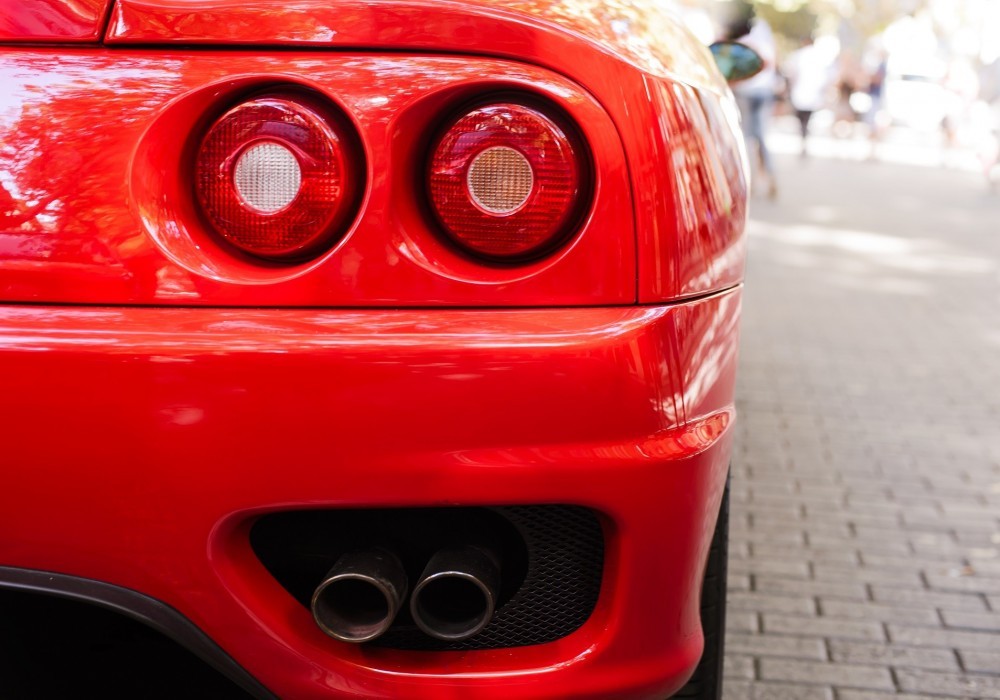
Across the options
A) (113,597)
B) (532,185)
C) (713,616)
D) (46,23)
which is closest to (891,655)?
(713,616)

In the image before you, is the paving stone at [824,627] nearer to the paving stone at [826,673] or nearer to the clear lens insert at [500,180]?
the paving stone at [826,673]

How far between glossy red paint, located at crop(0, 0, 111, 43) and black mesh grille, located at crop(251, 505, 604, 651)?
0.66 m

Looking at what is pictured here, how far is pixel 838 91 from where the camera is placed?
2427 cm

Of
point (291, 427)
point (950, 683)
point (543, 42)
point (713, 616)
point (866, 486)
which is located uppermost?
point (543, 42)

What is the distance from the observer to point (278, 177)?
134 cm

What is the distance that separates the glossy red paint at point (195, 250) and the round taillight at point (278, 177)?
29 mm

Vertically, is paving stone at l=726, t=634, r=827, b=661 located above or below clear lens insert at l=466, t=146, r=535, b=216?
below

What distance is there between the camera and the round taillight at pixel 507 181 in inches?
51.7

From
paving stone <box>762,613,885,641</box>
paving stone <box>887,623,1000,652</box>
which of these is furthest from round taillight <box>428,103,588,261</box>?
paving stone <box>887,623,1000,652</box>

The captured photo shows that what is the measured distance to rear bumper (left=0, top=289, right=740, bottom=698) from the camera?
1.26m

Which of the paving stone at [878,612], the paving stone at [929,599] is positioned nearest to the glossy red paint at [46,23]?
the paving stone at [878,612]

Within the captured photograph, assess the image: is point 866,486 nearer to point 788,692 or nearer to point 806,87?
point 788,692

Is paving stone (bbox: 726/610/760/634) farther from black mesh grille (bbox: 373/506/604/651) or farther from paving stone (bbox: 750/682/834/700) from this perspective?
black mesh grille (bbox: 373/506/604/651)

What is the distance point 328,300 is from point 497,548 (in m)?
0.40
